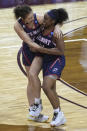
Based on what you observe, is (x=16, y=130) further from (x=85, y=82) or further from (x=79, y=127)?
(x=85, y=82)

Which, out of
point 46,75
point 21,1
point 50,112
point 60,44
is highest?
point 60,44

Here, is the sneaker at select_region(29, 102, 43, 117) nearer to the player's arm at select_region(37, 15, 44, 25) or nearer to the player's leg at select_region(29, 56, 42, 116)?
the player's leg at select_region(29, 56, 42, 116)

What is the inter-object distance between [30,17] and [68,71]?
7.11 feet

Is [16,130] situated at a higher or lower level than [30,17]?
lower

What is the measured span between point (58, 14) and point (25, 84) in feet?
6.49

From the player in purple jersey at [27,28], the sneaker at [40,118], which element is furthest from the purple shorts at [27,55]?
the sneaker at [40,118]

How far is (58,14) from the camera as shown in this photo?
165 inches

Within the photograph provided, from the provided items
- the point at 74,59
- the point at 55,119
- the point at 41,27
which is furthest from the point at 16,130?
the point at 74,59

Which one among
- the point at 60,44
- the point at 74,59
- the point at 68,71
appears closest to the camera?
the point at 60,44

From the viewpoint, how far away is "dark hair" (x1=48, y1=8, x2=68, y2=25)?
13.6 feet

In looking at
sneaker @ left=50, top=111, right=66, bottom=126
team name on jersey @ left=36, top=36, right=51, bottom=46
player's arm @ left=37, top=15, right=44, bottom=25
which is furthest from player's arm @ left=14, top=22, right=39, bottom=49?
sneaker @ left=50, top=111, right=66, bottom=126

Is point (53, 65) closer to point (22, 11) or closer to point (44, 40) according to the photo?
point (44, 40)

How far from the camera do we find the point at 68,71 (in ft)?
20.6

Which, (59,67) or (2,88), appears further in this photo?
(2,88)
